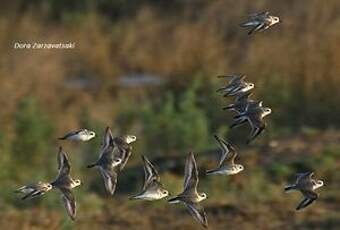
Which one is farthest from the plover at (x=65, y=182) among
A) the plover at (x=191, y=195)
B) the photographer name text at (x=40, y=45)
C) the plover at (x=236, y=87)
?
the photographer name text at (x=40, y=45)

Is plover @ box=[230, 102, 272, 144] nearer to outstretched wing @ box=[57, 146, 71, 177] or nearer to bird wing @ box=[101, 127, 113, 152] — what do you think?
bird wing @ box=[101, 127, 113, 152]

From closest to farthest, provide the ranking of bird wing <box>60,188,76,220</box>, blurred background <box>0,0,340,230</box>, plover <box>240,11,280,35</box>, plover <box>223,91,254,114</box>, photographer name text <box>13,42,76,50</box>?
bird wing <box>60,188,76,220</box>
plover <box>223,91,254,114</box>
plover <box>240,11,280,35</box>
blurred background <box>0,0,340,230</box>
photographer name text <box>13,42,76,50</box>

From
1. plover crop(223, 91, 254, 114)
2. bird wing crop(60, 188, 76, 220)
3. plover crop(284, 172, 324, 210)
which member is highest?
plover crop(223, 91, 254, 114)

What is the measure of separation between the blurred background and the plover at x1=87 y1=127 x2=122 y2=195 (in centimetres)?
317

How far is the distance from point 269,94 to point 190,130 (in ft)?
3.63

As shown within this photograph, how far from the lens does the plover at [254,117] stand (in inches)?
105

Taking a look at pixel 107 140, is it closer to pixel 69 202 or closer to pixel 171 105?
pixel 69 202

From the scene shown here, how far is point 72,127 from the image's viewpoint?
10.0 m

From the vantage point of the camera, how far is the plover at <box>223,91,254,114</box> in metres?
2.75

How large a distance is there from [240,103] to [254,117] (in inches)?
3.3

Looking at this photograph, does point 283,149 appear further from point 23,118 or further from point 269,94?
point 23,118

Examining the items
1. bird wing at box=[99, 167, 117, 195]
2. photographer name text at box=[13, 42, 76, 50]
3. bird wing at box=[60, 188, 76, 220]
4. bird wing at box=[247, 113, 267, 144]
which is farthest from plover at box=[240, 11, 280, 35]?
photographer name text at box=[13, 42, 76, 50]

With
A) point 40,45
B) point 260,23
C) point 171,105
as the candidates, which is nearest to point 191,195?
point 260,23

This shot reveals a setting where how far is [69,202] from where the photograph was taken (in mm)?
2641
